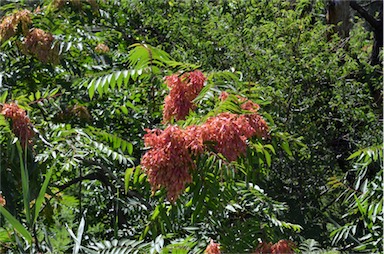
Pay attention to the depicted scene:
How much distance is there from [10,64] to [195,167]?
1.84 meters

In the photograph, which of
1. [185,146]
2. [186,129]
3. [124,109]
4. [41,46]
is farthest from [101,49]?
[185,146]

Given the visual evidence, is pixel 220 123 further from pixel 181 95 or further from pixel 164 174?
pixel 181 95

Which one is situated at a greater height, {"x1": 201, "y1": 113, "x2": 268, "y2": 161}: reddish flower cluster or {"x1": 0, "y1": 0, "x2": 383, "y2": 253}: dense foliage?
{"x1": 201, "y1": 113, "x2": 268, "y2": 161}: reddish flower cluster

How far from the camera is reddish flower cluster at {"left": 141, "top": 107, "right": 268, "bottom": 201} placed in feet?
6.61

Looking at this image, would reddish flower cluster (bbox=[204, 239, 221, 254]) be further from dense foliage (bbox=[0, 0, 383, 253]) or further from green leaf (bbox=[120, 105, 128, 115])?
green leaf (bbox=[120, 105, 128, 115])

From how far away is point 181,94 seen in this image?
2.51m

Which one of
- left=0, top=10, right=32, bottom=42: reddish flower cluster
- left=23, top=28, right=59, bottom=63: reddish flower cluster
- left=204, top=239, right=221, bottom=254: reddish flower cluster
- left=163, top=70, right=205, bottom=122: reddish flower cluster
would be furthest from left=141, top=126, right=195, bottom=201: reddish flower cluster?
left=0, top=10, right=32, bottom=42: reddish flower cluster

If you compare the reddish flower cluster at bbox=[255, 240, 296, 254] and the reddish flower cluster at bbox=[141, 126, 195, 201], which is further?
the reddish flower cluster at bbox=[255, 240, 296, 254]

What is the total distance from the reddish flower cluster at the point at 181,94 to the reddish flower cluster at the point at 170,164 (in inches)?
17.8

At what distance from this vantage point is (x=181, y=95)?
8.23 ft

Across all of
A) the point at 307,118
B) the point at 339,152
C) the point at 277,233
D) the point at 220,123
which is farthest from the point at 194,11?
the point at 220,123

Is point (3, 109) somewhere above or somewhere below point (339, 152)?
above

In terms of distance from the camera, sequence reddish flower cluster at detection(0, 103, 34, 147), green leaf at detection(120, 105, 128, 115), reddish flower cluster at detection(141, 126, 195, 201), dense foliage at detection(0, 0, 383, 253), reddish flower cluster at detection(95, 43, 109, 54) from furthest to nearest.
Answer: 1. reddish flower cluster at detection(95, 43, 109, 54)
2. green leaf at detection(120, 105, 128, 115)
3. reddish flower cluster at detection(0, 103, 34, 147)
4. dense foliage at detection(0, 0, 383, 253)
5. reddish flower cluster at detection(141, 126, 195, 201)

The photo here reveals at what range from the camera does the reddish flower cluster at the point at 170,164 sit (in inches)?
79.2
